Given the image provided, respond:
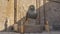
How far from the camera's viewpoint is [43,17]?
5.95m

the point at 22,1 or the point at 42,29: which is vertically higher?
the point at 22,1

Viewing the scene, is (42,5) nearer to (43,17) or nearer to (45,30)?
(43,17)

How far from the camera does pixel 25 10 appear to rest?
652 centimetres

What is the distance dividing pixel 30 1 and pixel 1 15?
4.64ft

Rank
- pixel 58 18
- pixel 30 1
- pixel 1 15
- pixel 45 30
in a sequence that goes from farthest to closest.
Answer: pixel 1 15 < pixel 30 1 < pixel 58 18 < pixel 45 30

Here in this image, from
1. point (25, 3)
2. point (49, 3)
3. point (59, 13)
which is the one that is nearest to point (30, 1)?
point (25, 3)

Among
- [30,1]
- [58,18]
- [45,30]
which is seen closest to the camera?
[45,30]

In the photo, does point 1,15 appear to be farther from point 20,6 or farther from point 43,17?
point 43,17

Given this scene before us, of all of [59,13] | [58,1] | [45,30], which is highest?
[58,1]

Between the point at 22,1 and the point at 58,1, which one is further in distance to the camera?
the point at 22,1

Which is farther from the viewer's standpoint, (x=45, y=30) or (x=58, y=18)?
(x=58, y=18)

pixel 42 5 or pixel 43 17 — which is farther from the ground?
pixel 42 5

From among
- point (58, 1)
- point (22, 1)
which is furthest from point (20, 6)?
point (58, 1)

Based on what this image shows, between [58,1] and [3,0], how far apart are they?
2.34 metres
